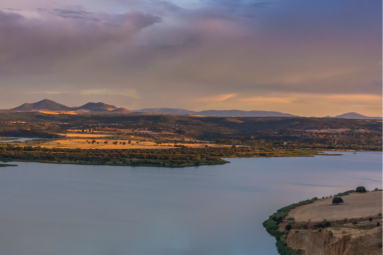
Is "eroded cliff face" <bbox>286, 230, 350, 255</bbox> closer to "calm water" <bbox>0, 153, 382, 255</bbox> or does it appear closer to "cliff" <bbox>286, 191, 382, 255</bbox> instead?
"cliff" <bbox>286, 191, 382, 255</bbox>

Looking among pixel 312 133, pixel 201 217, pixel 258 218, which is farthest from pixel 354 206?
pixel 312 133

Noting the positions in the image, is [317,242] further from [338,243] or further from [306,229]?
[306,229]

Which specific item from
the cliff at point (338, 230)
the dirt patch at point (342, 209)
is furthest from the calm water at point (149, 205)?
the dirt patch at point (342, 209)

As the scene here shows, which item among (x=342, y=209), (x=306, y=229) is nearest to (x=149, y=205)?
(x=306, y=229)

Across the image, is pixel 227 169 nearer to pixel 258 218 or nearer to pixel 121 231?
pixel 258 218

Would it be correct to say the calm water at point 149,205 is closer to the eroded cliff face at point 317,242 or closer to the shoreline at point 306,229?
the shoreline at point 306,229

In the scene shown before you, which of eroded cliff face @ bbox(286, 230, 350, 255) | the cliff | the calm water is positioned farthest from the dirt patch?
eroded cliff face @ bbox(286, 230, 350, 255)
